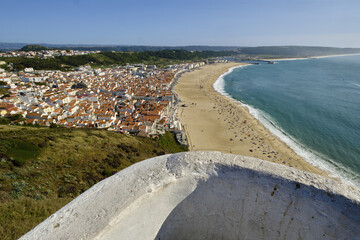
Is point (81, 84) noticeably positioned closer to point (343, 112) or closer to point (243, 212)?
point (243, 212)

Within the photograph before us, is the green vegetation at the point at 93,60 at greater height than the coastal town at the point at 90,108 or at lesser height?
greater

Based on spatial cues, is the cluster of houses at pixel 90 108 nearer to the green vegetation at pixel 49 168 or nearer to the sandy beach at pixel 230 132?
the sandy beach at pixel 230 132

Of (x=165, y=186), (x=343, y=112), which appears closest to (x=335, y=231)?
(x=165, y=186)

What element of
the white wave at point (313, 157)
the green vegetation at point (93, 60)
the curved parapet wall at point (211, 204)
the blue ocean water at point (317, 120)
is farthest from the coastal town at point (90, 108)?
the green vegetation at point (93, 60)

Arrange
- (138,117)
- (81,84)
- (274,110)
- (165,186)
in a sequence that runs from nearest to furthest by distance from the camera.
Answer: (165,186) → (138,117) → (274,110) → (81,84)

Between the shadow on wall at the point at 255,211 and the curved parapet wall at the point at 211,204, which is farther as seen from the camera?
the shadow on wall at the point at 255,211
